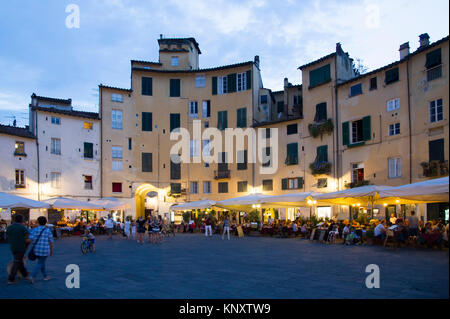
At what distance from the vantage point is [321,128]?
3441 centimetres

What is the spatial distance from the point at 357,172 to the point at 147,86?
23.9 metres

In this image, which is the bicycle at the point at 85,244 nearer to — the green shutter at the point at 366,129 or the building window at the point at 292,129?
the green shutter at the point at 366,129

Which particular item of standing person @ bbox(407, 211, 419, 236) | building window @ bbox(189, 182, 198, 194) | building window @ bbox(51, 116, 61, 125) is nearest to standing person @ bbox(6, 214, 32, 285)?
standing person @ bbox(407, 211, 419, 236)

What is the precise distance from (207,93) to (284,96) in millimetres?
8201

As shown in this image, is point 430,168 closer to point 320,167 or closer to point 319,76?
point 320,167

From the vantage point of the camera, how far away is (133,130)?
4384cm

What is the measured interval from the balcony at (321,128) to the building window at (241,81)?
9.90 metres

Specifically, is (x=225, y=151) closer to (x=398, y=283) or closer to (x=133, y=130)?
(x=133, y=130)

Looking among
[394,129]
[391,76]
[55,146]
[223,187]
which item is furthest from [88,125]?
[394,129]

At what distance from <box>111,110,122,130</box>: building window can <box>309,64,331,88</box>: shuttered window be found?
64.0 ft

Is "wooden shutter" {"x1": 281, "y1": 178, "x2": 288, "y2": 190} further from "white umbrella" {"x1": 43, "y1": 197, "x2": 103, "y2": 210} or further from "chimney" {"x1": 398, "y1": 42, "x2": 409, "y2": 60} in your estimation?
"white umbrella" {"x1": 43, "y1": 197, "x2": 103, "y2": 210}
